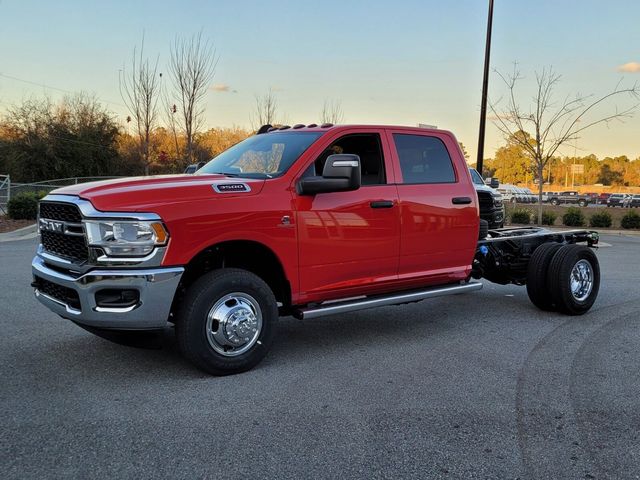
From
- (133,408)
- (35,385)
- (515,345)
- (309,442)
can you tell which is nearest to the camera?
(309,442)

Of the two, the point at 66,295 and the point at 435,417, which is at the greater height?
the point at 66,295

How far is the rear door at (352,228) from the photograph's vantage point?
4930 mm

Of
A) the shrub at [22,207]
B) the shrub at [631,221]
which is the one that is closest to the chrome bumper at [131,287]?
the shrub at [22,207]

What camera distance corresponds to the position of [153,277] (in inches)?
162

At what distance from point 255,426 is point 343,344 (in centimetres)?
204

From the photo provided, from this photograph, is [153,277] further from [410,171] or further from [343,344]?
[410,171]

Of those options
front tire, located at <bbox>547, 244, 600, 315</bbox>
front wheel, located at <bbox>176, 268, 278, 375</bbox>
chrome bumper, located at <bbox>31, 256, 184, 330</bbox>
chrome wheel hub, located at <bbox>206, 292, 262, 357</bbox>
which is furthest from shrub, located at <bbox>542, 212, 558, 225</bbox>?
chrome bumper, located at <bbox>31, 256, 184, 330</bbox>

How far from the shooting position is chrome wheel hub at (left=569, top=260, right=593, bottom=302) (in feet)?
22.6

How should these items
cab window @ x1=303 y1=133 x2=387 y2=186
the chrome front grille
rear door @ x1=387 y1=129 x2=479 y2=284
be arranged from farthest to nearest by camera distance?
rear door @ x1=387 y1=129 x2=479 y2=284
cab window @ x1=303 y1=133 x2=387 y2=186
the chrome front grille

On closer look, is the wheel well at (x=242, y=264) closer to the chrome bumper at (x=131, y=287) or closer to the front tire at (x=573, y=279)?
the chrome bumper at (x=131, y=287)

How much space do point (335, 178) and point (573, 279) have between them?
367cm

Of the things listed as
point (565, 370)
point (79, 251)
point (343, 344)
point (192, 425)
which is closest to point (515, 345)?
point (565, 370)

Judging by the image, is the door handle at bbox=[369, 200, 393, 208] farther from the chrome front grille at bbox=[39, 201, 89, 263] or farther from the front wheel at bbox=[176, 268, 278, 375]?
the chrome front grille at bbox=[39, 201, 89, 263]

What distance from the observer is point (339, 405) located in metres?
3.99
